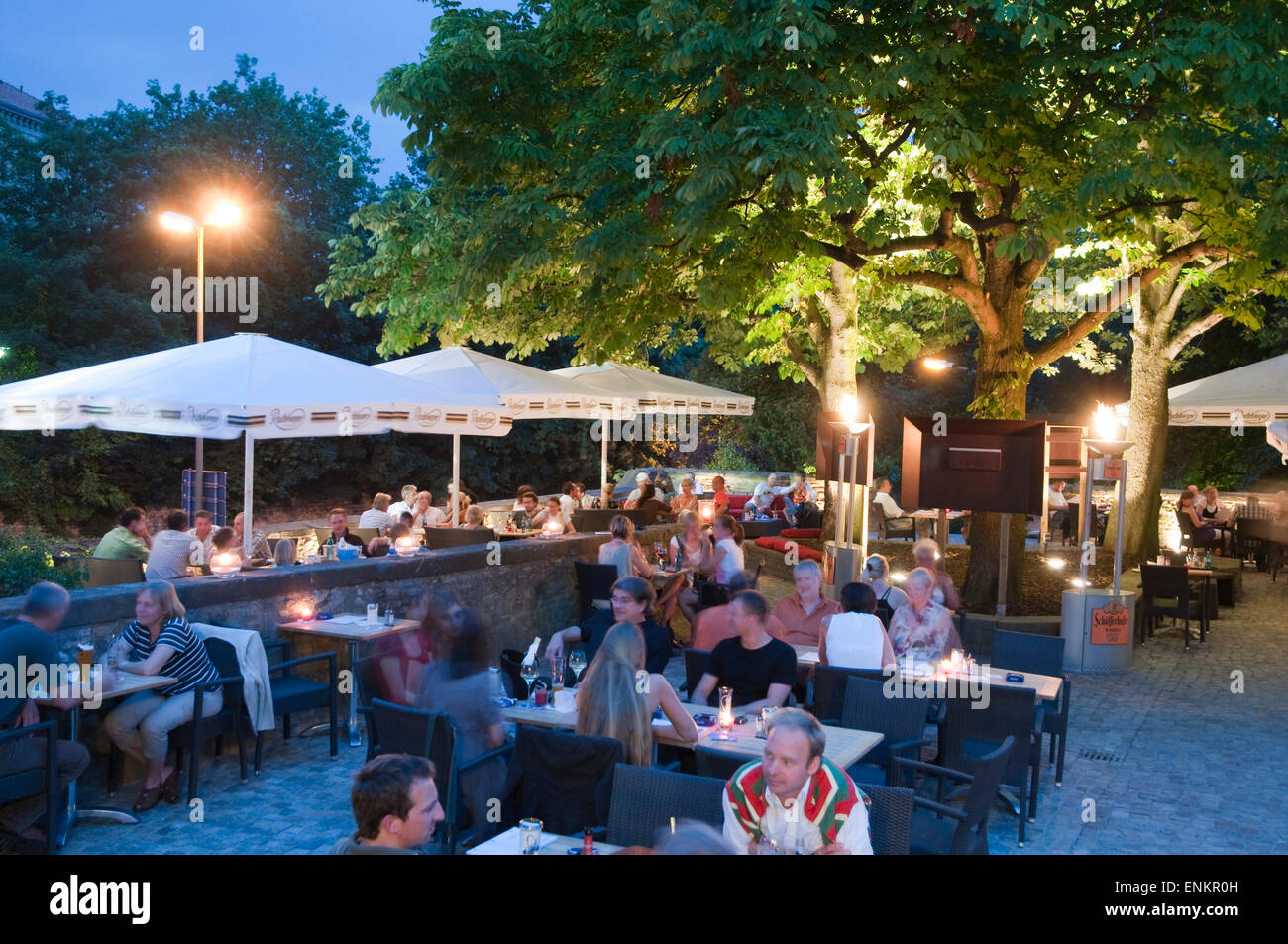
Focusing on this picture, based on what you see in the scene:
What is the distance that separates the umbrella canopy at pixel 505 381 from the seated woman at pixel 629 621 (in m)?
4.22

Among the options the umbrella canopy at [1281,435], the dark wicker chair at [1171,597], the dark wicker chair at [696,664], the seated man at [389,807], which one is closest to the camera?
the seated man at [389,807]

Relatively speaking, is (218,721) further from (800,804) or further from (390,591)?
(800,804)

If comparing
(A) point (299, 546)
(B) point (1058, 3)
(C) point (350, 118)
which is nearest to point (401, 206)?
(A) point (299, 546)

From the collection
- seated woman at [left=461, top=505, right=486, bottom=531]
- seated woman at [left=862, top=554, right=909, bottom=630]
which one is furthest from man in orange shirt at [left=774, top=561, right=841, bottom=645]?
seated woman at [left=461, top=505, right=486, bottom=531]

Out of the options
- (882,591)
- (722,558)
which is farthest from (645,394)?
(882,591)

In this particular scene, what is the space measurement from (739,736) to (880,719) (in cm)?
99

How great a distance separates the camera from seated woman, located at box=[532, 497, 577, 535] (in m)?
12.5

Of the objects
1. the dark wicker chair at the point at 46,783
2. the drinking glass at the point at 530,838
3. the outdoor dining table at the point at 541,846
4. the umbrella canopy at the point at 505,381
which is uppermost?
the umbrella canopy at the point at 505,381

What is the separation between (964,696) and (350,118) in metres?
31.7

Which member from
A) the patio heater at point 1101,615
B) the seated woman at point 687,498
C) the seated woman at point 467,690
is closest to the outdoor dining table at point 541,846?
the seated woman at point 467,690

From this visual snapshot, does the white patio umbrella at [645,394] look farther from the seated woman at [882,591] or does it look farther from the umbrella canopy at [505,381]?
the seated woman at [882,591]

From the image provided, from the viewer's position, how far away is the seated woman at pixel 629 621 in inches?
248

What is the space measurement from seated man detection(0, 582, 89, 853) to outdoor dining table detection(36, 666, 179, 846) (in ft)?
0.68

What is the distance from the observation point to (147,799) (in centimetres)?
612
